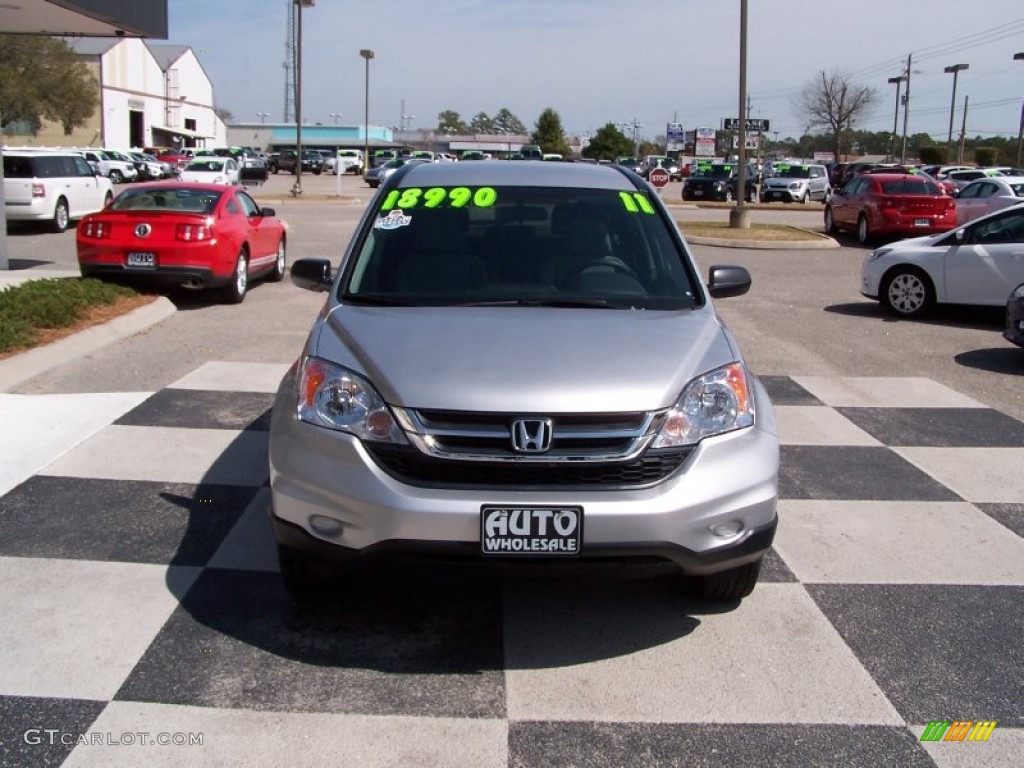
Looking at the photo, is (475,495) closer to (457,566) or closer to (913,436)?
(457,566)

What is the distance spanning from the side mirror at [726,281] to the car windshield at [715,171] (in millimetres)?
42984

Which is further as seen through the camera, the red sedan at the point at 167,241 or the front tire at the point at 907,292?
the front tire at the point at 907,292

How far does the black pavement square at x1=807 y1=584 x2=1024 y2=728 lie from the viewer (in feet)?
12.3

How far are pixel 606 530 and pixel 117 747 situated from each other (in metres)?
1.72

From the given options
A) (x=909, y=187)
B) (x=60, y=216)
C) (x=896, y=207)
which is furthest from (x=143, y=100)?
(x=896, y=207)

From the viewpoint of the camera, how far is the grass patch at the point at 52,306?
916cm

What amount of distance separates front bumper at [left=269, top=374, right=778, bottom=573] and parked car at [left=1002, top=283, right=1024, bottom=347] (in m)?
6.78

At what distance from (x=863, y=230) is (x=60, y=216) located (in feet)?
56.1

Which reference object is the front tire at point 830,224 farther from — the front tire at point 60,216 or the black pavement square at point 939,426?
the black pavement square at point 939,426

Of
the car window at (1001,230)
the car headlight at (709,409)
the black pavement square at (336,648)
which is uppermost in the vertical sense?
the car window at (1001,230)

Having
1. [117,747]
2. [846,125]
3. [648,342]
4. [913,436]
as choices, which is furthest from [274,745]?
[846,125]

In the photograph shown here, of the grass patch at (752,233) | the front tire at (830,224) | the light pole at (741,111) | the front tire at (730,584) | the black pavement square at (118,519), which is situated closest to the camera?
the front tire at (730,584)

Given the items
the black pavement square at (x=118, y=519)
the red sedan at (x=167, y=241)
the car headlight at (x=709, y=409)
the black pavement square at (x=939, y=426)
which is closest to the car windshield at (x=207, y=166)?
the red sedan at (x=167, y=241)

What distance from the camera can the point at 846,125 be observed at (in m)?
86.4
